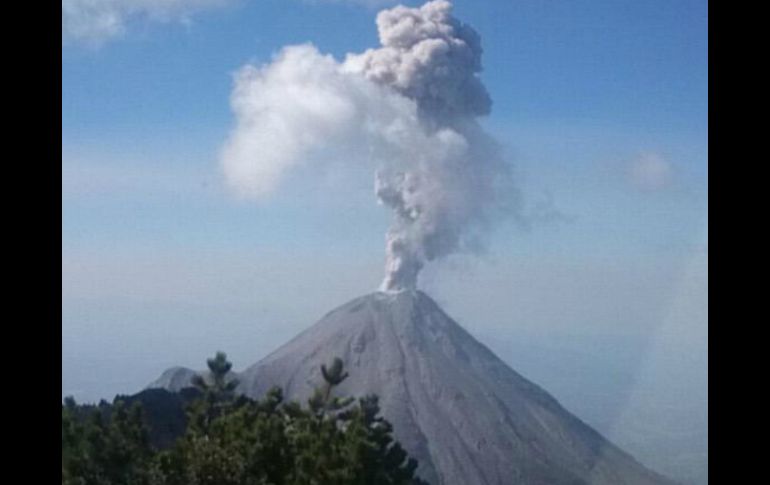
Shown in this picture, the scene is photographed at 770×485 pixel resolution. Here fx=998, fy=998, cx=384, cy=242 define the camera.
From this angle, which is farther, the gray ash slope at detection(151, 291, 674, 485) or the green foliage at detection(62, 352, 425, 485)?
the gray ash slope at detection(151, 291, 674, 485)

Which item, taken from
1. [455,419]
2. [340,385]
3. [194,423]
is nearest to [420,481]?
[340,385]

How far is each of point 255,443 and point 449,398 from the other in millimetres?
2728

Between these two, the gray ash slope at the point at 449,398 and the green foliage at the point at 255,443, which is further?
the gray ash slope at the point at 449,398

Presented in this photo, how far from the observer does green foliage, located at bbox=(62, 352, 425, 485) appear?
5152 millimetres

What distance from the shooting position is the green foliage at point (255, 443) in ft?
16.9

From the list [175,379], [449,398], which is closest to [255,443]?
[175,379]

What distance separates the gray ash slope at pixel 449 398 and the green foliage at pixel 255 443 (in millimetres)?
141

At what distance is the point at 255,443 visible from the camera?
5500 millimetres

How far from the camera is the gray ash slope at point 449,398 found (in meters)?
6.13

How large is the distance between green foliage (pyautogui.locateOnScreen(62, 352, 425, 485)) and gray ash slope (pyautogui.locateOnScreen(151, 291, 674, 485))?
0.46ft

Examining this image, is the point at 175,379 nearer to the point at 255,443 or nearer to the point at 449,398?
the point at 255,443
